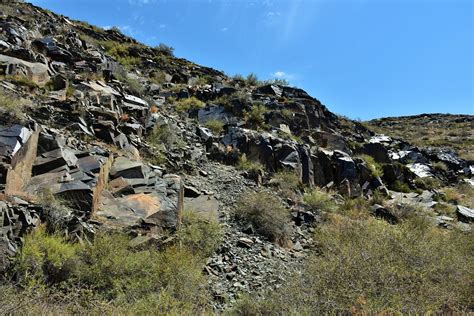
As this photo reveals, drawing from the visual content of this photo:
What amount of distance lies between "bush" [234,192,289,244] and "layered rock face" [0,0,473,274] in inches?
45.6

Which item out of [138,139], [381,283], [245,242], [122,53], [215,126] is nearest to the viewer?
[381,283]

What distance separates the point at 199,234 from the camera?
304 inches

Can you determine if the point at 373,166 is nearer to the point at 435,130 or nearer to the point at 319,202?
the point at 319,202

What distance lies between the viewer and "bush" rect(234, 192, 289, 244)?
30.2 feet

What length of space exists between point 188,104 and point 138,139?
7354mm

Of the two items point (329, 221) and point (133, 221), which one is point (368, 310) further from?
point (329, 221)

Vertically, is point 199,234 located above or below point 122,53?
below

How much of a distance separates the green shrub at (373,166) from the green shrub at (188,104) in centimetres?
923

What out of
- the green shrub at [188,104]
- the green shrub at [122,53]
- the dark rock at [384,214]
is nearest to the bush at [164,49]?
the green shrub at [122,53]

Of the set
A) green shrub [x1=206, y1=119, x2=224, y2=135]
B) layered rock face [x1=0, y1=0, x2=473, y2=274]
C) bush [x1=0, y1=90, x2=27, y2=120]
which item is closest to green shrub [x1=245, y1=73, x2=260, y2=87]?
layered rock face [x1=0, y1=0, x2=473, y2=274]

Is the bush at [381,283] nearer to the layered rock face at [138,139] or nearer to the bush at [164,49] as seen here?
the layered rock face at [138,139]

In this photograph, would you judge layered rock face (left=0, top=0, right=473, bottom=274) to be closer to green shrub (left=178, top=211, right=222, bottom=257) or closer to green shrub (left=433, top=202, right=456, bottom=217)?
green shrub (left=178, top=211, right=222, bottom=257)

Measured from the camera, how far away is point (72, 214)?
21.2 feet

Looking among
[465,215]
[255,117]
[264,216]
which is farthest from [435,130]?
[264,216]
